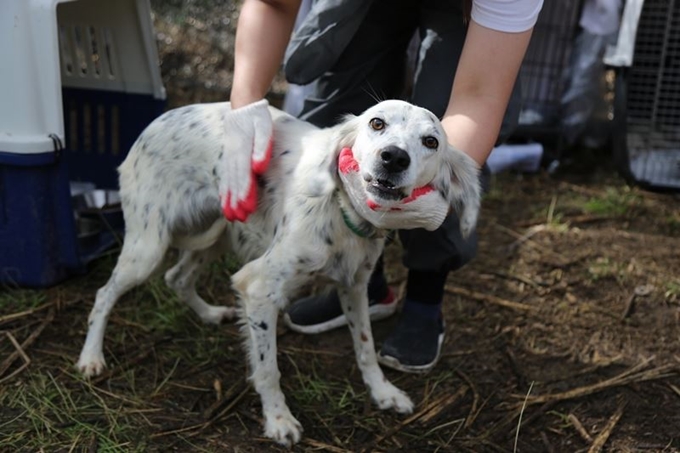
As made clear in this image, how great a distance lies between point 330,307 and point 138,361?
75cm

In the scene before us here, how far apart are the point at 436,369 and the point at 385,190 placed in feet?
3.87

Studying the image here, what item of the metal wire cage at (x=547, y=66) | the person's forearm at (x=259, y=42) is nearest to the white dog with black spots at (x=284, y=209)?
the person's forearm at (x=259, y=42)

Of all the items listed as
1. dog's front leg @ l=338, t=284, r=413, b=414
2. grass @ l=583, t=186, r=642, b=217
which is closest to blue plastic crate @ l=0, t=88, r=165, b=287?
dog's front leg @ l=338, t=284, r=413, b=414

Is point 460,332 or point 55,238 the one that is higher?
point 55,238

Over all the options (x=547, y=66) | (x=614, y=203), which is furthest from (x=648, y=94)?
(x=614, y=203)

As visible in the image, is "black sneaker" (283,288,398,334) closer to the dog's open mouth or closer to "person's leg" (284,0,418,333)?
"person's leg" (284,0,418,333)

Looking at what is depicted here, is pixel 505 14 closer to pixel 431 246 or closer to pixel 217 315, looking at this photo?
pixel 431 246

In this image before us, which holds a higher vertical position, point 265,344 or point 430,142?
point 430,142

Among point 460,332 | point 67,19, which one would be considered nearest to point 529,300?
point 460,332

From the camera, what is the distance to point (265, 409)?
8.50ft

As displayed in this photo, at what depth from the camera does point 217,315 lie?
126 inches

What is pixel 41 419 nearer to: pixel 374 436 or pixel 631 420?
pixel 374 436

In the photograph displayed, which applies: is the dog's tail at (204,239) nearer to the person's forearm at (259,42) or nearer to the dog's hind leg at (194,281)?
the dog's hind leg at (194,281)

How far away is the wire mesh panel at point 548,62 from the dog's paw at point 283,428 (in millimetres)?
3065
